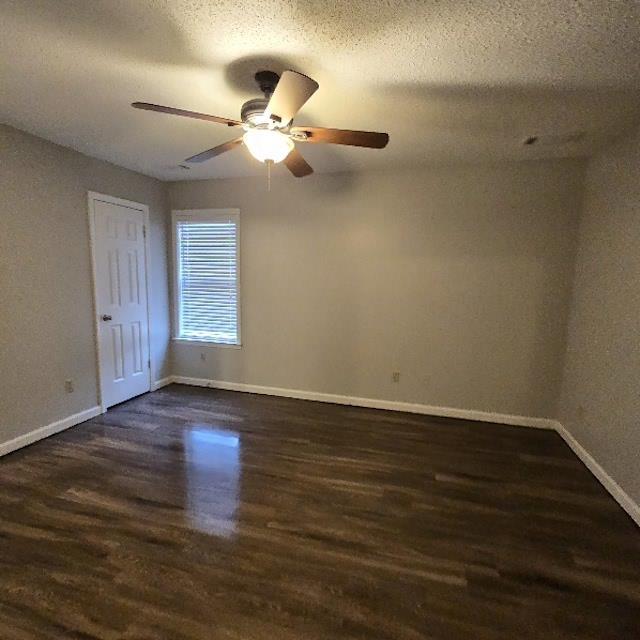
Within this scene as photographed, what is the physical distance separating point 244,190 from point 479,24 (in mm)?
3254

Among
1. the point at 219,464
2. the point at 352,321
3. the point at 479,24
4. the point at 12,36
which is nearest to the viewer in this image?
the point at 479,24

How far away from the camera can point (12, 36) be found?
1807 millimetres

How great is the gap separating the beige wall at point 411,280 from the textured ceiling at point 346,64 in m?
0.76

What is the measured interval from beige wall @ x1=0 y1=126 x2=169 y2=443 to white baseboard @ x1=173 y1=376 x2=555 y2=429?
4.60ft

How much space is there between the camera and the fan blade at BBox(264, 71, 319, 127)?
166 centimetres

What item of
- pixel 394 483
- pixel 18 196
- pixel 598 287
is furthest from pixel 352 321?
pixel 18 196

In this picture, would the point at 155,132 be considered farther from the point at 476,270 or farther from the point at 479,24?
the point at 476,270

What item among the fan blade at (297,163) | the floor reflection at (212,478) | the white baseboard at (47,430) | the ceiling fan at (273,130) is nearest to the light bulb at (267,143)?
the ceiling fan at (273,130)

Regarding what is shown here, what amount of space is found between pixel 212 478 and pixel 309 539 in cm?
95

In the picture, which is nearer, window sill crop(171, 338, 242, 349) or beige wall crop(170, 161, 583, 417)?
beige wall crop(170, 161, 583, 417)

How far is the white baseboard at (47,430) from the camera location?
10.2ft

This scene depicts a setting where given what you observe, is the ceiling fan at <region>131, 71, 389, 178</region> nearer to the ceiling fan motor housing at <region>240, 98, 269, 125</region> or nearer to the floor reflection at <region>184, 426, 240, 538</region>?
the ceiling fan motor housing at <region>240, 98, 269, 125</region>

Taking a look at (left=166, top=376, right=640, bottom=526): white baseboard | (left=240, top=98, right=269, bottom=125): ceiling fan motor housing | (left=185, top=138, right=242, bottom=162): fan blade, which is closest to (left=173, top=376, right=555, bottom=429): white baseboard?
(left=166, top=376, right=640, bottom=526): white baseboard

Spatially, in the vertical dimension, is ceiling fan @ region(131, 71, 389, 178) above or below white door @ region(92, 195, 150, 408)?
above
